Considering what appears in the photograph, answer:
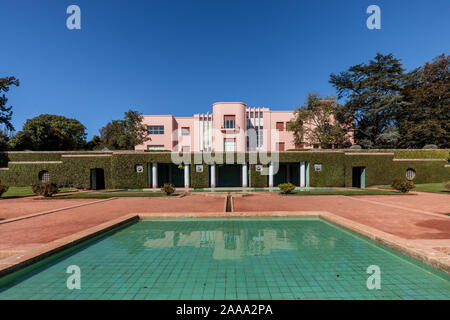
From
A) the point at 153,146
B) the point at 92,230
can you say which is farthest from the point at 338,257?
the point at 153,146

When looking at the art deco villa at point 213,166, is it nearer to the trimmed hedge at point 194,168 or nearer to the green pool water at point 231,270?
the trimmed hedge at point 194,168

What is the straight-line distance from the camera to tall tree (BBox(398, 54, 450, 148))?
29234 millimetres

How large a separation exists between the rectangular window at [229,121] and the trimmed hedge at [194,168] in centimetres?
1101

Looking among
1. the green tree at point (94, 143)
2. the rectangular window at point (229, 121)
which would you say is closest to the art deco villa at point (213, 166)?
the rectangular window at point (229, 121)

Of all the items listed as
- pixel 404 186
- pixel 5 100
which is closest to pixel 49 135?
pixel 5 100

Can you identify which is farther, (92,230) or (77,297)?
(92,230)

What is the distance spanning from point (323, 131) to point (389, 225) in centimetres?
2796

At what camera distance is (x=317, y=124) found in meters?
32.9

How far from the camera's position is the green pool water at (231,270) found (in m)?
3.79

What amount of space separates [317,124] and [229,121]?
1440 cm

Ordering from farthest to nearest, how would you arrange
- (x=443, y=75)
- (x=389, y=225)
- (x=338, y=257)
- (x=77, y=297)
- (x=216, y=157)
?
(x=443, y=75), (x=216, y=157), (x=389, y=225), (x=338, y=257), (x=77, y=297)

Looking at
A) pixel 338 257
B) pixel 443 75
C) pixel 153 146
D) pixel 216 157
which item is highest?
pixel 443 75
